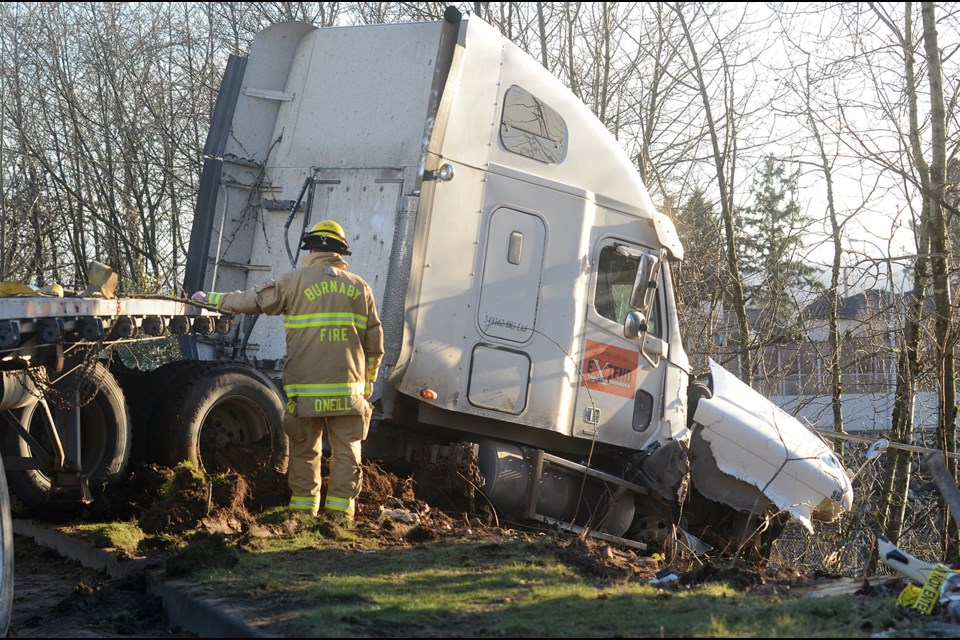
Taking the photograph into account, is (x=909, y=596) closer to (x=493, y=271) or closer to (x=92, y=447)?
(x=493, y=271)

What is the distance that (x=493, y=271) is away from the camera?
7.45 m

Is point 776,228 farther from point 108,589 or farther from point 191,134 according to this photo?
point 108,589

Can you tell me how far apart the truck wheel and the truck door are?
4.28 metres

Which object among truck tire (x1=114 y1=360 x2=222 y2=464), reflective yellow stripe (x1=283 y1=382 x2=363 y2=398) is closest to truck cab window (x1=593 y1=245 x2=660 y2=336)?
reflective yellow stripe (x1=283 y1=382 x2=363 y2=398)

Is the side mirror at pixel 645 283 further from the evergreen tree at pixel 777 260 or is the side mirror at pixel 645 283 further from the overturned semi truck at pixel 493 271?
the evergreen tree at pixel 777 260

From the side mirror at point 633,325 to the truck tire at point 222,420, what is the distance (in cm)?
273

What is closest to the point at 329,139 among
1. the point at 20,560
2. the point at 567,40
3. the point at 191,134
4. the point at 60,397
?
the point at 60,397

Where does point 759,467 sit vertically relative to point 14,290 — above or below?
below

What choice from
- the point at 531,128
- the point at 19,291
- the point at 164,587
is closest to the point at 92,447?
the point at 19,291

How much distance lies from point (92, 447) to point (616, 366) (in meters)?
3.89

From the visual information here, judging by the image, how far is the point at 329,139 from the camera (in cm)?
789

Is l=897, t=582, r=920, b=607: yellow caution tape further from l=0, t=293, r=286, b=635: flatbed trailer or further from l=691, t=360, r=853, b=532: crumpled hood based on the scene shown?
l=0, t=293, r=286, b=635: flatbed trailer

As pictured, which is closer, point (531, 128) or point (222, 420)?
point (222, 420)

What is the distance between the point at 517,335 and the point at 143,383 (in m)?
2.59
